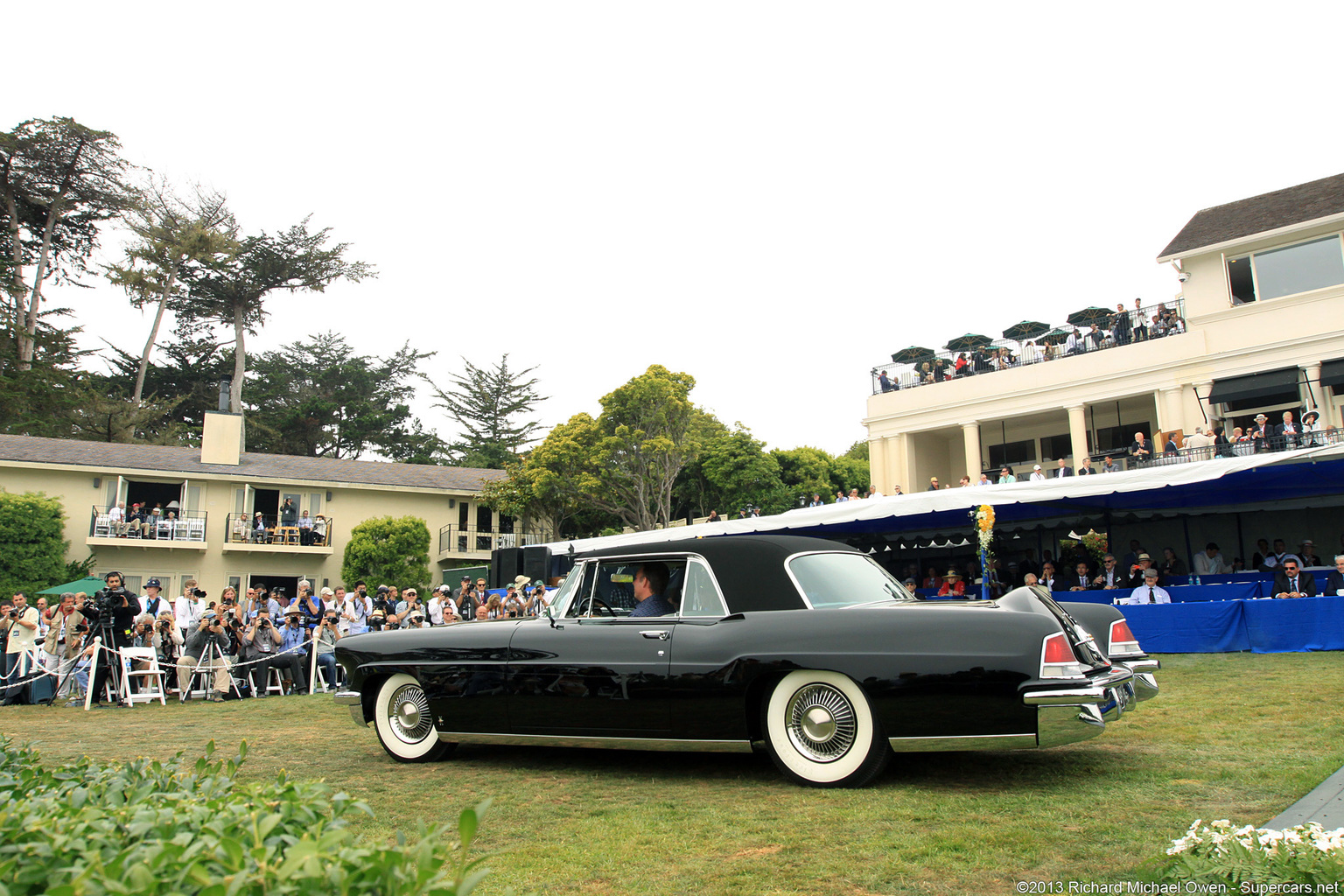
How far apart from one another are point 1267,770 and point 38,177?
5291 cm

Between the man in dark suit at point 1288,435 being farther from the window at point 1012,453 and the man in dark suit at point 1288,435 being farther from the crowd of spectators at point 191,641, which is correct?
the crowd of spectators at point 191,641

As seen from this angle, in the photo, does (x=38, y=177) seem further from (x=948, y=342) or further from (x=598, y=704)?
(x=598, y=704)

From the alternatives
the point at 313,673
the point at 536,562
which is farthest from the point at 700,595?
the point at 536,562

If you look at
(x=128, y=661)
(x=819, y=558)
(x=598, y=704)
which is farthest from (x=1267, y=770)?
(x=128, y=661)

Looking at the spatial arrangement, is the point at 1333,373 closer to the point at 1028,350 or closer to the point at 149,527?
the point at 1028,350

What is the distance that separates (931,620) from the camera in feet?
17.0

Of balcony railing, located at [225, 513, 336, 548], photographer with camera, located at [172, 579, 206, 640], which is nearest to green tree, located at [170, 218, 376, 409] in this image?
balcony railing, located at [225, 513, 336, 548]

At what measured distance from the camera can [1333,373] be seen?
81.3 ft

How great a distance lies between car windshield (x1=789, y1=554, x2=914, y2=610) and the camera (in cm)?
583

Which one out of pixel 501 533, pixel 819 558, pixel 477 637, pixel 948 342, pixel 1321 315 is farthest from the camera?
pixel 501 533

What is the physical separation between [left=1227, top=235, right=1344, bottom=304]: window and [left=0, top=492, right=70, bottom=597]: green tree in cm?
3814

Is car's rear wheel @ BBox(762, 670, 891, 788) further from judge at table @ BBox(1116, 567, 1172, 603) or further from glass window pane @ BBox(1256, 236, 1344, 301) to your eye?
glass window pane @ BBox(1256, 236, 1344, 301)

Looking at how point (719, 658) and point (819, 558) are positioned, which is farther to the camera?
point (819, 558)

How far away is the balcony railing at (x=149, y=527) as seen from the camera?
32.1 meters
